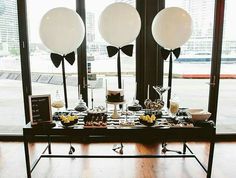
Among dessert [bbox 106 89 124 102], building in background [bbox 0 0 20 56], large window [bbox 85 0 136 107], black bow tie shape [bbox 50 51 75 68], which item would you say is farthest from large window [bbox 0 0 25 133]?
dessert [bbox 106 89 124 102]

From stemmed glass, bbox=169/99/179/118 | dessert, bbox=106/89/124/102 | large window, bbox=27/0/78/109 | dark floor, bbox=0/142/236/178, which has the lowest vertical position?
dark floor, bbox=0/142/236/178


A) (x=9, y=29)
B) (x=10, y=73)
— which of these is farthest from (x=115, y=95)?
(x=9, y=29)

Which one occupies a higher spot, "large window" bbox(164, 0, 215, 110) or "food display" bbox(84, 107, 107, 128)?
"large window" bbox(164, 0, 215, 110)

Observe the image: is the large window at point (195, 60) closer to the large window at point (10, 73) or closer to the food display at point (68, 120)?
the food display at point (68, 120)

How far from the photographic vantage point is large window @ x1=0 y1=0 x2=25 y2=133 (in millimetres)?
3662

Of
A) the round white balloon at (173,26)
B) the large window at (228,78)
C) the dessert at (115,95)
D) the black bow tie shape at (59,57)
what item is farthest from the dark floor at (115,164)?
the round white balloon at (173,26)

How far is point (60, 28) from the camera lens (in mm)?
2789

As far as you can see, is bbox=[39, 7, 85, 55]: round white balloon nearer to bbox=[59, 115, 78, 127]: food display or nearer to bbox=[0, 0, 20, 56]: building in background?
bbox=[59, 115, 78, 127]: food display

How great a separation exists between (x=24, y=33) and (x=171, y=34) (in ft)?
7.41

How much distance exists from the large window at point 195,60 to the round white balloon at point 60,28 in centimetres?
160

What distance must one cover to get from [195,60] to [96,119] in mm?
2049

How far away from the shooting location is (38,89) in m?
3.91

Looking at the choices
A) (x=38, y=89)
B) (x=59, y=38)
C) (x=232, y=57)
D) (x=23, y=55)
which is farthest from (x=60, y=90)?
(x=232, y=57)

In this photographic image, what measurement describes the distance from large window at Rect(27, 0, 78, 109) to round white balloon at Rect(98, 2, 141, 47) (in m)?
1.06
